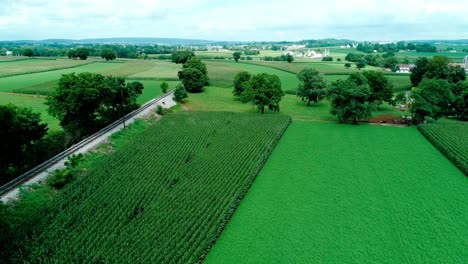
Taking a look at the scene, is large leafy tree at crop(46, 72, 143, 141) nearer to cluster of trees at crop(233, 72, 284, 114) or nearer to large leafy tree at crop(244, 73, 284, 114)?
cluster of trees at crop(233, 72, 284, 114)

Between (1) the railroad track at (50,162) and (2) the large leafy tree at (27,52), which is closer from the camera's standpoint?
(1) the railroad track at (50,162)

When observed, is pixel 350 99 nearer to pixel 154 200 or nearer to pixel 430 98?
pixel 430 98

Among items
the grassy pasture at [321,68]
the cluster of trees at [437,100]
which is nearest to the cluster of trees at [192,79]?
the grassy pasture at [321,68]

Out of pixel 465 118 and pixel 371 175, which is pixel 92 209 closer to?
pixel 371 175

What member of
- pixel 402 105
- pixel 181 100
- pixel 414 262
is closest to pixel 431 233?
pixel 414 262

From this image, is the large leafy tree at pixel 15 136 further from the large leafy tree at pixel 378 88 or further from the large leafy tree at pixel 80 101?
the large leafy tree at pixel 378 88

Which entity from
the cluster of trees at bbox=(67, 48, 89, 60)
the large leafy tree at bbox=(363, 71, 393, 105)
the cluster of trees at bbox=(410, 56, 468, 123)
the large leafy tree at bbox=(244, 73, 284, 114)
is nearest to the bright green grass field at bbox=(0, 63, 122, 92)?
the cluster of trees at bbox=(67, 48, 89, 60)
